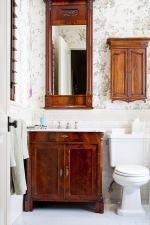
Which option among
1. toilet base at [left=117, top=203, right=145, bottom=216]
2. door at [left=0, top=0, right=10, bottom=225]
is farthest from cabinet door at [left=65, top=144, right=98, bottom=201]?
door at [left=0, top=0, right=10, bottom=225]

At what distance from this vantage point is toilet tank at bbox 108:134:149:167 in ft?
9.61

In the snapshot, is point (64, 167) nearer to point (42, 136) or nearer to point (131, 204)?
point (42, 136)

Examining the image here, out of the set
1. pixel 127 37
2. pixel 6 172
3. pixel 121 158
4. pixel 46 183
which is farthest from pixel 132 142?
pixel 6 172

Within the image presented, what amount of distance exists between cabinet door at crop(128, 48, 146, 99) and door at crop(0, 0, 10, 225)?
1890 millimetres

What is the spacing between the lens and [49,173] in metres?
2.72

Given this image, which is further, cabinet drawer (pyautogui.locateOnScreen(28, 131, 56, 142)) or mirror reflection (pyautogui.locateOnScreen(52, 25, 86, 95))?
mirror reflection (pyautogui.locateOnScreen(52, 25, 86, 95))

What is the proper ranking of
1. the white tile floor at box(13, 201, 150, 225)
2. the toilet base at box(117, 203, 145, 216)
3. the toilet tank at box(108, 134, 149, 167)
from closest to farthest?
the white tile floor at box(13, 201, 150, 225), the toilet base at box(117, 203, 145, 216), the toilet tank at box(108, 134, 149, 167)

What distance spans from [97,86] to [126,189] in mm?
1228

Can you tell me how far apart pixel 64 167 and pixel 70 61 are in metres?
1.24

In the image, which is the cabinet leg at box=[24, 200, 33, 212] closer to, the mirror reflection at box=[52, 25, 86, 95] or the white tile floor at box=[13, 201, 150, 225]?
the white tile floor at box=[13, 201, 150, 225]

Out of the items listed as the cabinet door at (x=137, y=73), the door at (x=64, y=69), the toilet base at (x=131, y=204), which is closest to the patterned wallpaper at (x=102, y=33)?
the cabinet door at (x=137, y=73)

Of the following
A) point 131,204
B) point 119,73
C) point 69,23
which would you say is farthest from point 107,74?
point 131,204

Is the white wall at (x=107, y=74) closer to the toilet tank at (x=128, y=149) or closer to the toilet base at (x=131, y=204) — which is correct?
the toilet tank at (x=128, y=149)

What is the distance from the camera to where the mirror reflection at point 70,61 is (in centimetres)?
318
